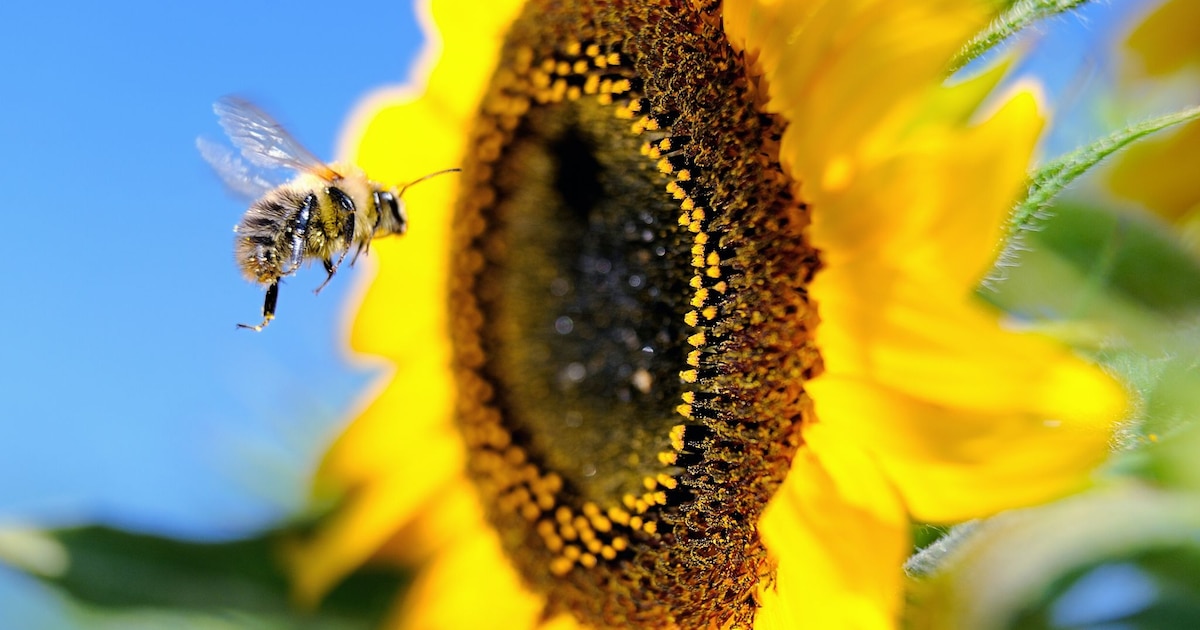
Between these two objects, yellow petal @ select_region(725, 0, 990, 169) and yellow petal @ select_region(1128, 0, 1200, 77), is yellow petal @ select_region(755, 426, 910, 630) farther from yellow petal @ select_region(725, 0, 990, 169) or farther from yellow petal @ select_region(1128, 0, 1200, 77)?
yellow petal @ select_region(1128, 0, 1200, 77)

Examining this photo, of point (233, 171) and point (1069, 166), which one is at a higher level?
point (1069, 166)

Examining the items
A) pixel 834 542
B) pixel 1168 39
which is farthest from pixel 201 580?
pixel 1168 39

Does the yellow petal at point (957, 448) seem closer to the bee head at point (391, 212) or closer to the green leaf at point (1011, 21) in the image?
the green leaf at point (1011, 21)

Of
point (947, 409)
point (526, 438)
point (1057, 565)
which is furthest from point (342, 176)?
point (1057, 565)

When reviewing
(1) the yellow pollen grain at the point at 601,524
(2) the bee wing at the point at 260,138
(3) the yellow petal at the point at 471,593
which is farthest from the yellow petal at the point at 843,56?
(3) the yellow petal at the point at 471,593

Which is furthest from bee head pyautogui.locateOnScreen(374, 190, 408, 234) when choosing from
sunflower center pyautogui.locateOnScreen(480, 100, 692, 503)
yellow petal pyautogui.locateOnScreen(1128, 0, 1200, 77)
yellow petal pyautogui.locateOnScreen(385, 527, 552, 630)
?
yellow petal pyautogui.locateOnScreen(1128, 0, 1200, 77)

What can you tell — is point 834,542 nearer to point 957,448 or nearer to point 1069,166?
point 957,448
